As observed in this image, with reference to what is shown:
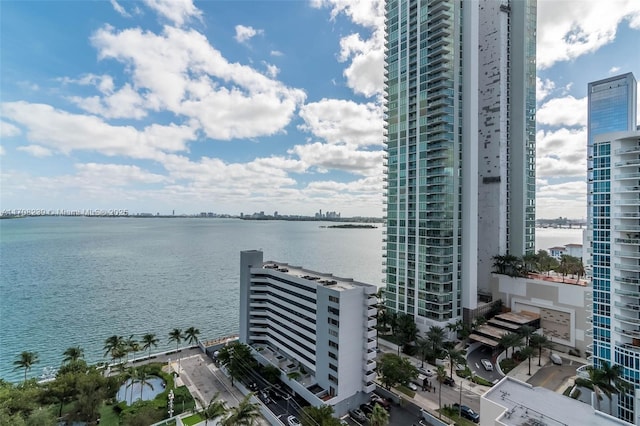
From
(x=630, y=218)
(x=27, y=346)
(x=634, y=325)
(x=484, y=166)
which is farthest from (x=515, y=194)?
(x=27, y=346)

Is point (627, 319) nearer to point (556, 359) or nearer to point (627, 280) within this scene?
point (627, 280)

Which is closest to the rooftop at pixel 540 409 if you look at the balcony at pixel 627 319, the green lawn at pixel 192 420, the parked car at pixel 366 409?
the balcony at pixel 627 319

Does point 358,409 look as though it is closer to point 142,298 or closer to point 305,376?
point 305,376

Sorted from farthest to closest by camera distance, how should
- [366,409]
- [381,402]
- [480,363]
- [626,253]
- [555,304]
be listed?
[555,304] < [480,363] < [381,402] < [366,409] < [626,253]

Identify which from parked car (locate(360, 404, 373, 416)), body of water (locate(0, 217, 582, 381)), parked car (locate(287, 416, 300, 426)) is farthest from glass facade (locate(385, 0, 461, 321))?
body of water (locate(0, 217, 582, 381))

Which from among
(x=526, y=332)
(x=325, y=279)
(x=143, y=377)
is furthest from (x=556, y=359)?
(x=143, y=377)

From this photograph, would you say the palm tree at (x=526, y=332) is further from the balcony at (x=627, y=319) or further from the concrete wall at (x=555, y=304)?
the balcony at (x=627, y=319)

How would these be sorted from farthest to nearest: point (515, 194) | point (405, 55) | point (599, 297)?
point (515, 194), point (405, 55), point (599, 297)
